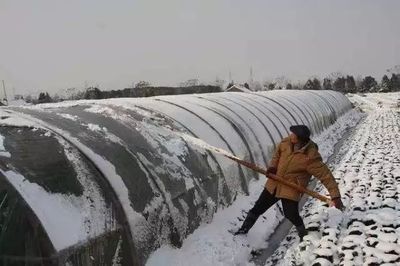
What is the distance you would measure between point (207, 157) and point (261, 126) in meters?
4.54

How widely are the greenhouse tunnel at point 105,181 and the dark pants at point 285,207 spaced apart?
75cm

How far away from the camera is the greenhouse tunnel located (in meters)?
4.32

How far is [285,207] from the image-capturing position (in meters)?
6.72

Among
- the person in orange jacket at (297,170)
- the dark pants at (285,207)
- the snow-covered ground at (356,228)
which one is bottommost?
the snow-covered ground at (356,228)

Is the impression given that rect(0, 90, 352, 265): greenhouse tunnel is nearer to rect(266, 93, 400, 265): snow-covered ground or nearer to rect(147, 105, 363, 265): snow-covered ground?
rect(147, 105, 363, 265): snow-covered ground

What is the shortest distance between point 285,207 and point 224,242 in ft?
3.19

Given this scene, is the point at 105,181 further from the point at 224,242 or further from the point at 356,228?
the point at 356,228

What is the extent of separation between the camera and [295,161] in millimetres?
6633

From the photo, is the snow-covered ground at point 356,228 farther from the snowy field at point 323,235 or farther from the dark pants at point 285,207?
the dark pants at point 285,207

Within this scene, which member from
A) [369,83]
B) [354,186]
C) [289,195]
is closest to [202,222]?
[289,195]

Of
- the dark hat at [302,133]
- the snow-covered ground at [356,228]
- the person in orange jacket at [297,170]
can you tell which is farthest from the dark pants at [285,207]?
the dark hat at [302,133]

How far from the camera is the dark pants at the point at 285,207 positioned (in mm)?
6656

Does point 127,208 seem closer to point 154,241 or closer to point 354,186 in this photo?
point 154,241

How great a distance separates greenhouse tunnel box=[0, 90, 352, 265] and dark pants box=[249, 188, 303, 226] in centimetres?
75
